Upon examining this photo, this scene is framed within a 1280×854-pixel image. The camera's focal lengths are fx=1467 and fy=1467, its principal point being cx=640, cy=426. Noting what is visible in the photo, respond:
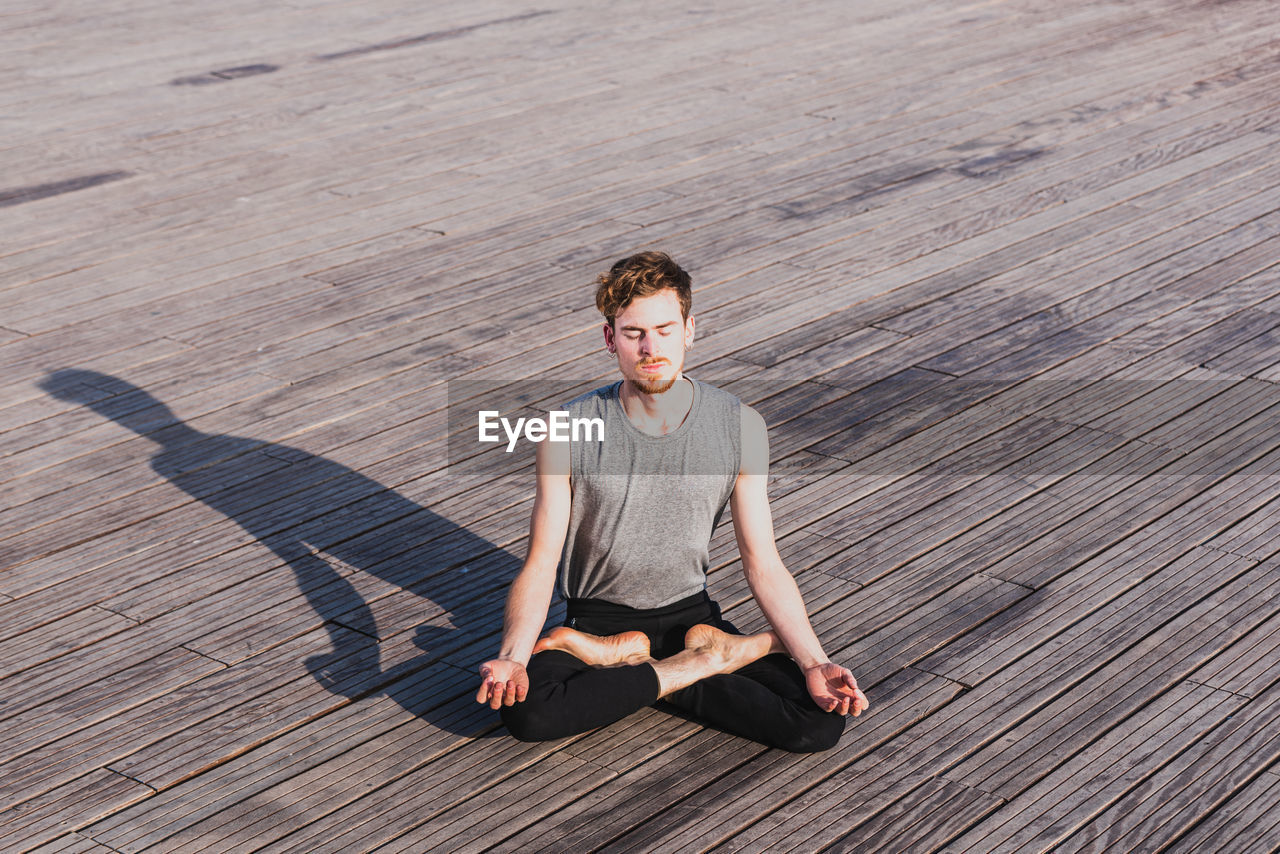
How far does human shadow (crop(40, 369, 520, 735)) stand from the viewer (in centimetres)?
379

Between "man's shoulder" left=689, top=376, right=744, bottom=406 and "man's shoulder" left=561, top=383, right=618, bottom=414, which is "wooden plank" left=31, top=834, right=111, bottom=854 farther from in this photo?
"man's shoulder" left=689, top=376, right=744, bottom=406

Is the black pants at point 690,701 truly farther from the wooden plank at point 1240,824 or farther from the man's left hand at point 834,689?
the wooden plank at point 1240,824

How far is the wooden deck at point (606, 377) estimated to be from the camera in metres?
3.32

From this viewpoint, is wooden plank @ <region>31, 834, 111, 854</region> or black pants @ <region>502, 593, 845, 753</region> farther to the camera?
black pants @ <region>502, 593, 845, 753</region>

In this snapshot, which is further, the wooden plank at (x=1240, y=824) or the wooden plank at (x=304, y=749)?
the wooden plank at (x=304, y=749)

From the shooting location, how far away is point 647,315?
3.30 meters

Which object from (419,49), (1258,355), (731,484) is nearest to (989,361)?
(1258,355)

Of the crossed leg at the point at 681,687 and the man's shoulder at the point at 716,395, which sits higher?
the man's shoulder at the point at 716,395

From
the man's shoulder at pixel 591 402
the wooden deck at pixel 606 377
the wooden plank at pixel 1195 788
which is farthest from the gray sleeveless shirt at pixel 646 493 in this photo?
the wooden plank at pixel 1195 788

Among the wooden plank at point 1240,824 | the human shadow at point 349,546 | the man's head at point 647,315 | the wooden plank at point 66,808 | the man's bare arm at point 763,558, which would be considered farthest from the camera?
the human shadow at point 349,546

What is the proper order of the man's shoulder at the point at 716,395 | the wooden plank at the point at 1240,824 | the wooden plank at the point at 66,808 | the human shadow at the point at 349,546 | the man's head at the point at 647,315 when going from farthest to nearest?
1. the human shadow at the point at 349,546
2. the man's shoulder at the point at 716,395
3. the man's head at the point at 647,315
4. the wooden plank at the point at 66,808
5. the wooden plank at the point at 1240,824

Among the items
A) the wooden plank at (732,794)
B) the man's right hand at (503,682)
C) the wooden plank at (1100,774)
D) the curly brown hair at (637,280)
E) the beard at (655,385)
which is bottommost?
the wooden plank at (1100,774)

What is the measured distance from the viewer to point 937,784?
3.28 metres

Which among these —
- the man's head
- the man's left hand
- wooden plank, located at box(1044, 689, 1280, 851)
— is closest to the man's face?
the man's head
